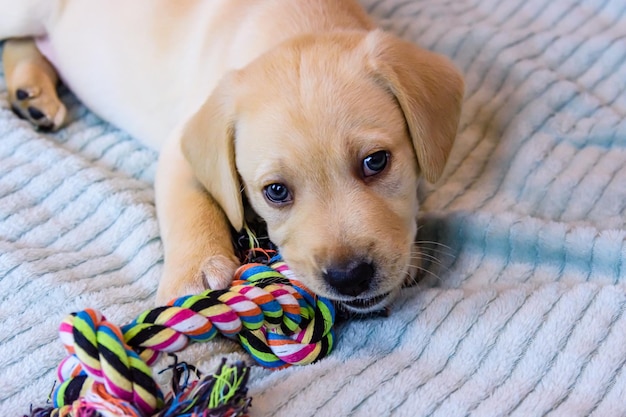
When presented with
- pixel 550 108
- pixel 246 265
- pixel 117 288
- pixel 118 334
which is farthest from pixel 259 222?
pixel 550 108

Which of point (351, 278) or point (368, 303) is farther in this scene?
point (368, 303)

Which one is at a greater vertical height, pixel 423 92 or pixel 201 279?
pixel 423 92

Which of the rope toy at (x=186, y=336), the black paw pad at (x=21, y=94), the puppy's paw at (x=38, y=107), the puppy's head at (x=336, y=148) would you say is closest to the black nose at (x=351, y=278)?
the puppy's head at (x=336, y=148)

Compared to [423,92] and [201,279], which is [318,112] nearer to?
[423,92]

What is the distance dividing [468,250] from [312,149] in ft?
2.44

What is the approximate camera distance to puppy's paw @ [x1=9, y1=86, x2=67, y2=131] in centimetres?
286

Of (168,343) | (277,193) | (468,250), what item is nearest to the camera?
(168,343)

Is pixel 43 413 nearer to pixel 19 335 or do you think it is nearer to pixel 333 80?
pixel 19 335

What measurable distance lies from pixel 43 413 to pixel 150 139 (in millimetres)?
1503

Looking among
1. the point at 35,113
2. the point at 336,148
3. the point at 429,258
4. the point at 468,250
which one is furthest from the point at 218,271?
the point at 35,113

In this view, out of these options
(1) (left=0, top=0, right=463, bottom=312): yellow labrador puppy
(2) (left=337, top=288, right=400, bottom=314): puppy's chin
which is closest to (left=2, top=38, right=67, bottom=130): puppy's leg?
(1) (left=0, top=0, right=463, bottom=312): yellow labrador puppy

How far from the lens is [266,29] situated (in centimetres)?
231

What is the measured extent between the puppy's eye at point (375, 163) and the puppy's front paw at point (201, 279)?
0.47 m

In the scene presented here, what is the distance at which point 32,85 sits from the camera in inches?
116
